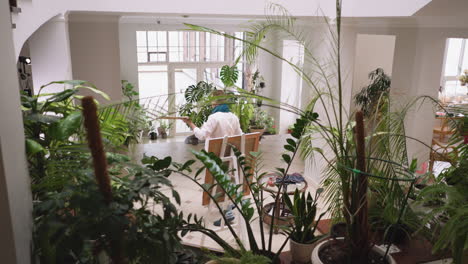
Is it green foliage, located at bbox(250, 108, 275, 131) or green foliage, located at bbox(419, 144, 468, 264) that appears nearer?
green foliage, located at bbox(419, 144, 468, 264)

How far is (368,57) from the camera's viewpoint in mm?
9414

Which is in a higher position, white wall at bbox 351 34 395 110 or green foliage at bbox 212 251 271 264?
white wall at bbox 351 34 395 110

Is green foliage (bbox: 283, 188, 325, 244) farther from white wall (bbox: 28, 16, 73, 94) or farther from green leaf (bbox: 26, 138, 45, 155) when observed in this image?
white wall (bbox: 28, 16, 73, 94)

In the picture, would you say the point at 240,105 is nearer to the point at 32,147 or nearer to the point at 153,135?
the point at 32,147

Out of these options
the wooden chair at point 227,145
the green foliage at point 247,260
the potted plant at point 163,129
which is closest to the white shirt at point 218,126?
the wooden chair at point 227,145

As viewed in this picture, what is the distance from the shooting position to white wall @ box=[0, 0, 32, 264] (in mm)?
1737

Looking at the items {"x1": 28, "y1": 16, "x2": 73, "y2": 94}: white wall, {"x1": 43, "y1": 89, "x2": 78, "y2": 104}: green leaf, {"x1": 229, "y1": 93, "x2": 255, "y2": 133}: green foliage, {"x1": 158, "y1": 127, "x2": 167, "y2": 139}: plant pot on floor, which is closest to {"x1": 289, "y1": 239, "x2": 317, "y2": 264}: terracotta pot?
{"x1": 229, "y1": 93, "x2": 255, "y2": 133}: green foliage

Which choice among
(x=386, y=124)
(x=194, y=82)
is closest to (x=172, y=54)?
(x=194, y=82)

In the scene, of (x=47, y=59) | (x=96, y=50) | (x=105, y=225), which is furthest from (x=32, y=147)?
(x=96, y=50)

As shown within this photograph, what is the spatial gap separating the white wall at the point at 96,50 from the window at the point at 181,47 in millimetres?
4540

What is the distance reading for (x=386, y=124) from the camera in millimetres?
2996

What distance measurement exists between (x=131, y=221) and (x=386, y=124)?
199 centimetres

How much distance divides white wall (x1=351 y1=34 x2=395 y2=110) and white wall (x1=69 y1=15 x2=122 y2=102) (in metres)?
5.33

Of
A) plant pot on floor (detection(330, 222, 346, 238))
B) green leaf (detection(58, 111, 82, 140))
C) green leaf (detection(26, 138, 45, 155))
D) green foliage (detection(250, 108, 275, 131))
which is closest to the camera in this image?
green leaf (detection(26, 138, 45, 155))
